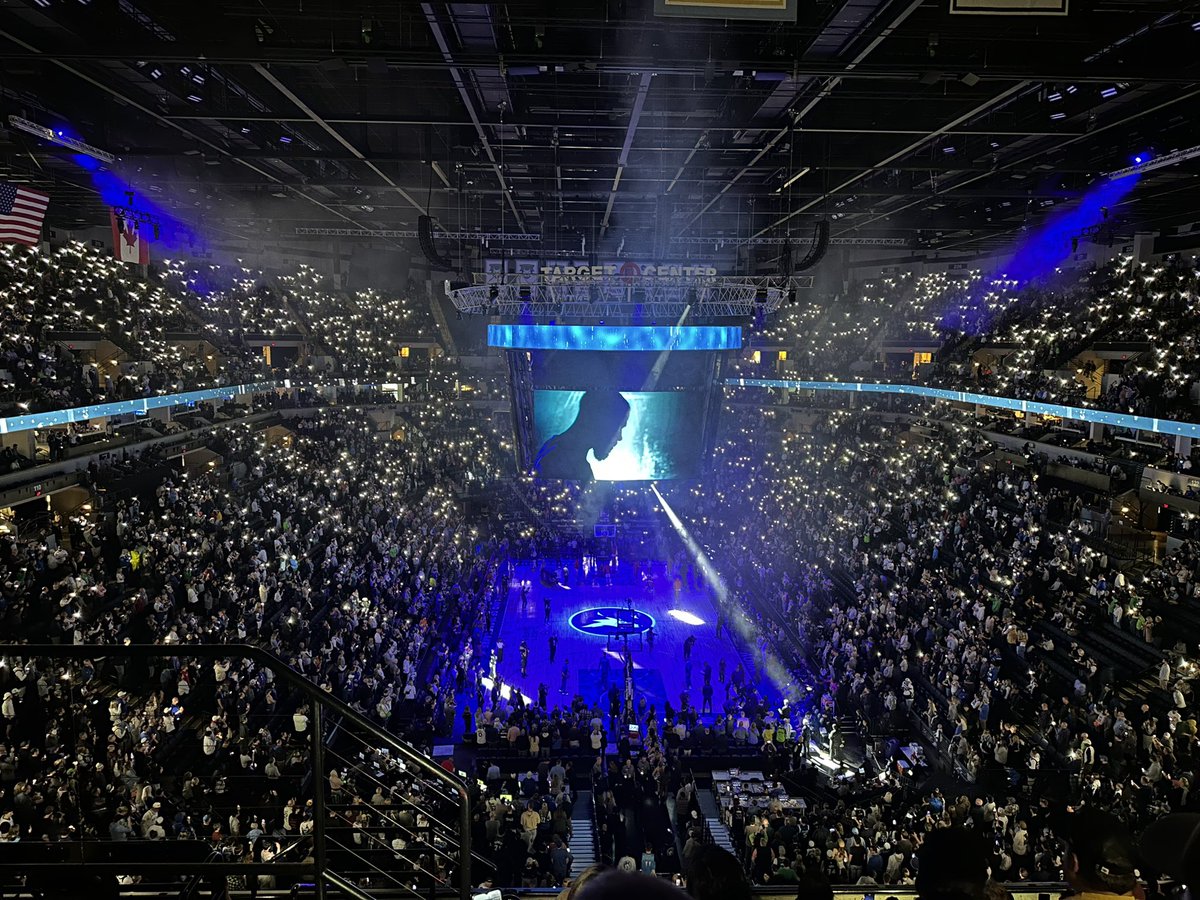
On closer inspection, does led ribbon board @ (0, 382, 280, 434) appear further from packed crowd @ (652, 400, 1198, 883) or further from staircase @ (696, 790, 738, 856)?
packed crowd @ (652, 400, 1198, 883)

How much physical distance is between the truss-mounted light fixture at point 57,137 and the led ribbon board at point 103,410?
8325mm

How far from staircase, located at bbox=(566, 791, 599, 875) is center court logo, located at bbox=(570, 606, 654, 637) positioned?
8.18 meters

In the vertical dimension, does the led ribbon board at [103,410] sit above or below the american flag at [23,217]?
below

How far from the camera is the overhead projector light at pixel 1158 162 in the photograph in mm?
11956

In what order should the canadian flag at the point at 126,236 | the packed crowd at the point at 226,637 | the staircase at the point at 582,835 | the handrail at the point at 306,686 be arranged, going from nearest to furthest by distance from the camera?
1. the handrail at the point at 306,686
2. the packed crowd at the point at 226,637
3. the staircase at the point at 582,835
4. the canadian flag at the point at 126,236

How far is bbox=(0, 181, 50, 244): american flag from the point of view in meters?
12.4

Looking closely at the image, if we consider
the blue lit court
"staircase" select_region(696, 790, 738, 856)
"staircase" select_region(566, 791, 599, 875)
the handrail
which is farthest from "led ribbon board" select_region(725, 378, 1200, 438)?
the handrail

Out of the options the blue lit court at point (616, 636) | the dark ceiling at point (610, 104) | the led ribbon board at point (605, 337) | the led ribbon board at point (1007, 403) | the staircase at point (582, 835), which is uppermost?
the dark ceiling at point (610, 104)

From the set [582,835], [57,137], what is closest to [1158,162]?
[582,835]

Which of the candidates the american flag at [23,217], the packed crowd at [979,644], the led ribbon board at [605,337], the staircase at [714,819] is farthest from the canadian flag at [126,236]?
the packed crowd at [979,644]

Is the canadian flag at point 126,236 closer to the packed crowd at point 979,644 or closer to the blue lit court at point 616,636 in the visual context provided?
the blue lit court at point 616,636

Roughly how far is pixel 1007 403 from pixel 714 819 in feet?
63.7

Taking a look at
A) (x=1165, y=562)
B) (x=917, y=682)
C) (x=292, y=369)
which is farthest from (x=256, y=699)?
(x=292, y=369)

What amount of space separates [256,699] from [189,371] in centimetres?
1621
